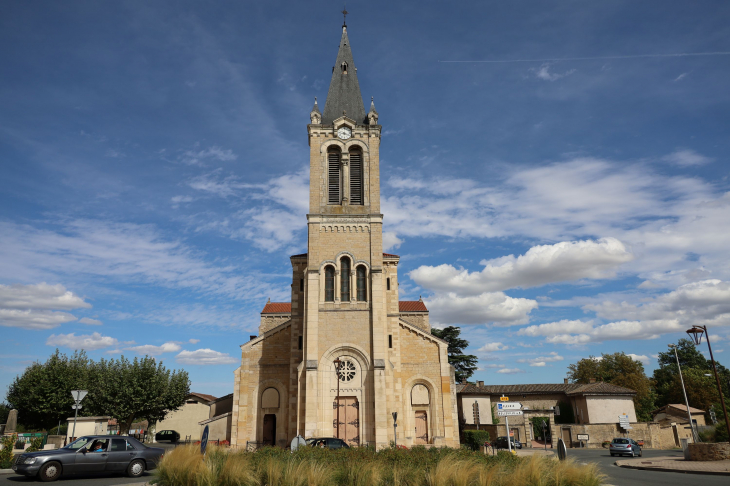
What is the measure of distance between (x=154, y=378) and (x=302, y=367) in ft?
54.6

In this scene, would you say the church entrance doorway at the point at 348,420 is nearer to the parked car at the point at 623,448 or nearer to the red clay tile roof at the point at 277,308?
the parked car at the point at 623,448

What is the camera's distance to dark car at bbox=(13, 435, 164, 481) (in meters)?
15.2

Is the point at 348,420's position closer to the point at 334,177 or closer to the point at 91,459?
the point at 91,459

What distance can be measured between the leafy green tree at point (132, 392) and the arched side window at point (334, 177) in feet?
69.2

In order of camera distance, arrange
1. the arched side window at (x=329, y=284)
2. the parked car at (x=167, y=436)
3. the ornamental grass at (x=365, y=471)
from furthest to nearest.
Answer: the parked car at (x=167, y=436), the arched side window at (x=329, y=284), the ornamental grass at (x=365, y=471)

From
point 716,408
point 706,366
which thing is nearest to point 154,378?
point 716,408

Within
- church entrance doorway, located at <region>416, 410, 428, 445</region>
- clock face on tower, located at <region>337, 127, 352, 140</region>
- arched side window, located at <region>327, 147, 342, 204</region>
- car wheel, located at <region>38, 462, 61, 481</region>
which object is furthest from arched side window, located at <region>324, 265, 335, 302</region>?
car wheel, located at <region>38, 462, 61, 481</region>

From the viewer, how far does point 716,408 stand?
57.4m

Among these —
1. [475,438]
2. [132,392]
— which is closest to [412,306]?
[475,438]

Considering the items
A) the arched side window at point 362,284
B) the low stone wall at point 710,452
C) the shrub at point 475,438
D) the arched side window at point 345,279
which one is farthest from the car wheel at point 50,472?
the low stone wall at point 710,452

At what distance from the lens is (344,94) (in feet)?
→ 116

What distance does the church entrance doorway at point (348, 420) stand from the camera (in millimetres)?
27797

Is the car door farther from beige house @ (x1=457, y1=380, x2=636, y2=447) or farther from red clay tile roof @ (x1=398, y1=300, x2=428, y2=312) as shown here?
beige house @ (x1=457, y1=380, x2=636, y2=447)

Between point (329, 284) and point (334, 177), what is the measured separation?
304 inches
